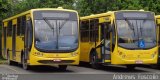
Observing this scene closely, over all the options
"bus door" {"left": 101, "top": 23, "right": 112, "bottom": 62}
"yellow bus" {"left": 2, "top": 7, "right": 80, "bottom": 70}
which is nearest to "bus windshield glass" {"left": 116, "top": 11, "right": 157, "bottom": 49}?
"bus door" {"left": 101, "top": 23, "right": 112, "bottom": 62}

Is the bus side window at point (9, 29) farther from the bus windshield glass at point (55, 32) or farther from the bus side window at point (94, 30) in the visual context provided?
the bus windshield glass at point (55, 32)

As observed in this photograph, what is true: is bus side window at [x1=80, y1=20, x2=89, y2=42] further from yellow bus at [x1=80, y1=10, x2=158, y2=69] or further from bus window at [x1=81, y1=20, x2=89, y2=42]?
yellow bus at [x1=80, y1=10, x2=158, y2=69]

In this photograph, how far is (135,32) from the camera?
23438 mm

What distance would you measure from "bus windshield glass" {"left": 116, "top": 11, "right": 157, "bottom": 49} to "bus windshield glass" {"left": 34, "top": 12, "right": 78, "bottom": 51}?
7.20 feet

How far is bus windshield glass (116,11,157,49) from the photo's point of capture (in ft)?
76.2

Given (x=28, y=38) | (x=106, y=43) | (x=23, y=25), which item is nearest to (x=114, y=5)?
(x=23, y=25)

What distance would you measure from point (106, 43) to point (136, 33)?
1.73 meters

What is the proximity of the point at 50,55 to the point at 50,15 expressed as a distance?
6.60 ft

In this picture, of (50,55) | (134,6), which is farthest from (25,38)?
(134,6)

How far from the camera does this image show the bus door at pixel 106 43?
2405cm

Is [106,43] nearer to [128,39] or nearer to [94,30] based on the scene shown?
[128,39]

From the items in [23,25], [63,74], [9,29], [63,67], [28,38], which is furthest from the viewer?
[9,29]

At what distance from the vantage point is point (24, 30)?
24875mm

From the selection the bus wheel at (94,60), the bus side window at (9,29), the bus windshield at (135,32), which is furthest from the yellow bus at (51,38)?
the bus side window at (9,29)
